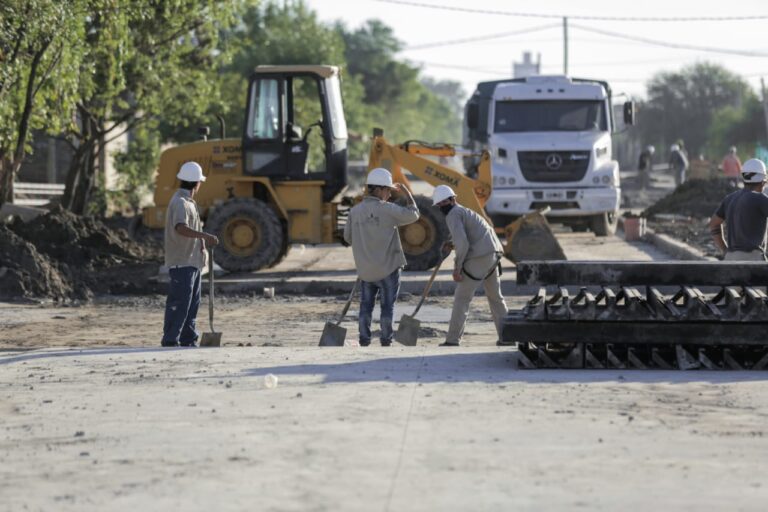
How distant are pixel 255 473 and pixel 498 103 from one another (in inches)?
778

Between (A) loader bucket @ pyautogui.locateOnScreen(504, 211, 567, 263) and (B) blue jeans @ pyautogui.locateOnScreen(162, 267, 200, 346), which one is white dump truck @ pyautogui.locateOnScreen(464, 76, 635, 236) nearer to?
(A) loader bucket @ pyautogui.locateOnScreen(504, 211, 567, 263)

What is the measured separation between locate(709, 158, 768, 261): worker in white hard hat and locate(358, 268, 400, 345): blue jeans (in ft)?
10.4

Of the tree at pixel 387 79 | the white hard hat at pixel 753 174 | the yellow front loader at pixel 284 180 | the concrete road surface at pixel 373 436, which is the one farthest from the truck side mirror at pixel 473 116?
the tree at pixel 387 79

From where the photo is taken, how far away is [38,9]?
20.9m

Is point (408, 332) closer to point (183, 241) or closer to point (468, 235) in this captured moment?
point (468, 235)

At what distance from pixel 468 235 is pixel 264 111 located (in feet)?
29.5

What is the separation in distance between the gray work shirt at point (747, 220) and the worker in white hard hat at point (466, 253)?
7.41 feet

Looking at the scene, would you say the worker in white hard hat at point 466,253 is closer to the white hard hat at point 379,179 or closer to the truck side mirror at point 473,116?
the white hard hat at point 379,179

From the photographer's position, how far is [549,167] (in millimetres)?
25938

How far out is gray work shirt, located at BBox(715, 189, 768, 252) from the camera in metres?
13.7

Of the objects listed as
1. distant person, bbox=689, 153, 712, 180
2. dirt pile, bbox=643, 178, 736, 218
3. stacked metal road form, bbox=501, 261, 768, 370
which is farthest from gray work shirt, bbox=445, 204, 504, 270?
distant person, bbox=689, 153, 712, 180

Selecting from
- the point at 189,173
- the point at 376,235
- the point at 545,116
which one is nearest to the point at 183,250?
the point at 189,173

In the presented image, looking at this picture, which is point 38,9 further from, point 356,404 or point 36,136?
point 36,136

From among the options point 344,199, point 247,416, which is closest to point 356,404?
point 247,416
